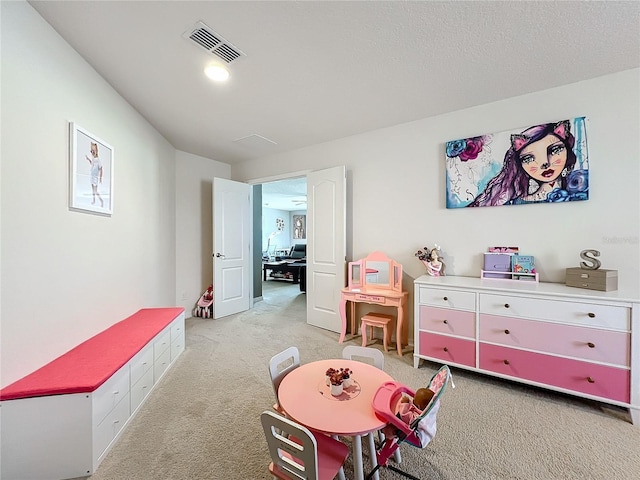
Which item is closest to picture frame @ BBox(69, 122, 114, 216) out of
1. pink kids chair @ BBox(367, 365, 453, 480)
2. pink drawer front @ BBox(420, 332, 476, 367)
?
pink kids chair @ BBox(367, 365, 453, 480)

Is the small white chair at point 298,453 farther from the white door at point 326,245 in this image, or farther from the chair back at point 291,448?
the white door at point 326,245

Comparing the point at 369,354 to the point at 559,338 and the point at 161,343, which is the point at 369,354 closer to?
the point at 559,338

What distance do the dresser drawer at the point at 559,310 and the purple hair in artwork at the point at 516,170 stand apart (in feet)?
3.23

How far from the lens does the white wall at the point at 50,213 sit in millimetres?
1411

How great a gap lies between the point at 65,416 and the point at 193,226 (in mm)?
3178

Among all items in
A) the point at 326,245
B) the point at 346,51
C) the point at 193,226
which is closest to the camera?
the point at 346,51

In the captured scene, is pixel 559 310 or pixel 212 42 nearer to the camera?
pixel 212 42

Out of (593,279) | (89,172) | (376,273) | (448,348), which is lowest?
(448,348)

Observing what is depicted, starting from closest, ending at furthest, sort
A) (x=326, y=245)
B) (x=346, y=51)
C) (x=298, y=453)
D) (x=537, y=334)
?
(x=298, y=453)
(x=346, y=51)
(x=537, y=334)
(x=326, y=245)

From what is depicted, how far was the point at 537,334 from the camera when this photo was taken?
78.7 inches

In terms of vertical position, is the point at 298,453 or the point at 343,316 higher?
the point at 298,453

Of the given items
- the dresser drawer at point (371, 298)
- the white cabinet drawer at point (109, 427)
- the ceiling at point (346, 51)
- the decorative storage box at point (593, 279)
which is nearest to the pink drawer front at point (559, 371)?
the decorative storage box at point (593, 279)

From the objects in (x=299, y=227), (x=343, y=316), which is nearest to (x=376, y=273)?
(x=343, y=316)

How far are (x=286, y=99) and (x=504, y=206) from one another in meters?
2.38
